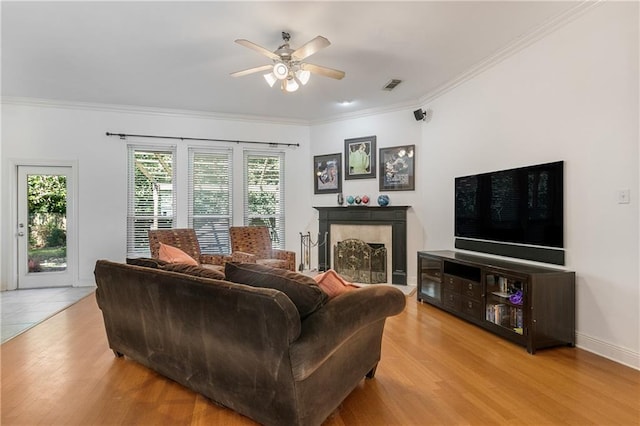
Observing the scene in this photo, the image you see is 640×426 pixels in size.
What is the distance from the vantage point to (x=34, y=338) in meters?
3.08

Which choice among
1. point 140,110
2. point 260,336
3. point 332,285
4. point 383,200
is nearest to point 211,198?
point 140,110

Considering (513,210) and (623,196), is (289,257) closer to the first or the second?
(513,210)

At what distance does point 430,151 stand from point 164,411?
4.46 m

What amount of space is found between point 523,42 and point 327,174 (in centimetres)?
340

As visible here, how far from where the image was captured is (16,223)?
503 centimetres

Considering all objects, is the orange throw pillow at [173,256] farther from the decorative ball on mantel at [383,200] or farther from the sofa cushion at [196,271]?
the decorative ball on mantel at [383,200]

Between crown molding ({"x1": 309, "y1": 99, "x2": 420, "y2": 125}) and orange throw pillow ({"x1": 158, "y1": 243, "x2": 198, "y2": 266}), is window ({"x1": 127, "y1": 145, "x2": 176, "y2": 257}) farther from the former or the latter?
crown molding ({"x1": 309, "y1": 99, "x2": 420, "y2": 125})

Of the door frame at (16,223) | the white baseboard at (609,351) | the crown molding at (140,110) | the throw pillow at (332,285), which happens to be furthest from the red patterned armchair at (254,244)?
the white baseboard at (609,351)

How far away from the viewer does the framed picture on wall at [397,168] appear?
520cm

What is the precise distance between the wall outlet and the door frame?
663 centimetres

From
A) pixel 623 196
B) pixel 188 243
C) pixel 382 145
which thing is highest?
pixel 382 145

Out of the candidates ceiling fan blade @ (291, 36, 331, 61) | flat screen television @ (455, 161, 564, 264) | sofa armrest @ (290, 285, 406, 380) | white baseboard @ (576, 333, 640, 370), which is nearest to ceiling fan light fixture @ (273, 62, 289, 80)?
ceiling fan blade @ (291, 36, 331, 61)

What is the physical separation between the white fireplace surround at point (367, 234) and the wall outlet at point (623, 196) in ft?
9.80

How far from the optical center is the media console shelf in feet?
9.02
